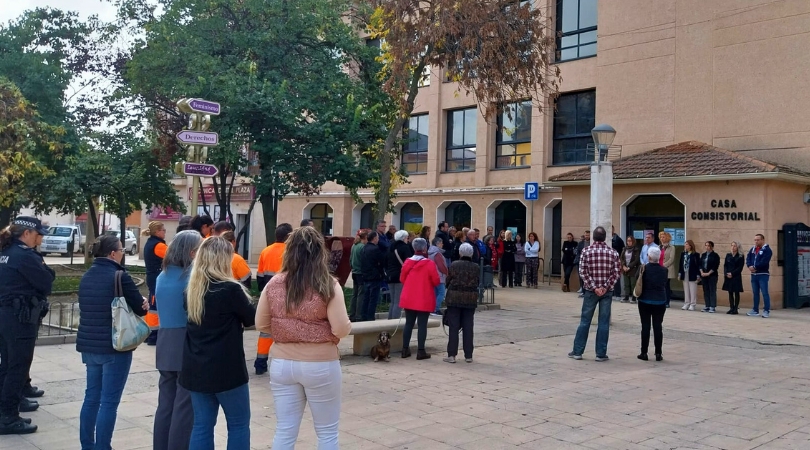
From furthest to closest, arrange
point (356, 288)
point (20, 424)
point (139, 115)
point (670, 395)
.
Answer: point (139, 115), point (356, 288), point (670, 395), point (20, 424)

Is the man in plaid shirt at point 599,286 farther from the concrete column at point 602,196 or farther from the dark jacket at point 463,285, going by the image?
the concrete column at point 602,196

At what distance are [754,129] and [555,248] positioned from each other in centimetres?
790

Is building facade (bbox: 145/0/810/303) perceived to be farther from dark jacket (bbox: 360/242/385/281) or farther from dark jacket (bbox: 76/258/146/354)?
dark jacket (bbox: 76/258/146/354)

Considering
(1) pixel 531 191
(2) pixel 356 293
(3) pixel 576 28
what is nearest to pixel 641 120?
(1) pixel 531 191

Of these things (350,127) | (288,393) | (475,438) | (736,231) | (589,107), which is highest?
(589,107)

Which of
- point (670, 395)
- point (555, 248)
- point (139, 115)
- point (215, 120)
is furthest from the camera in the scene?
point (555, 248)

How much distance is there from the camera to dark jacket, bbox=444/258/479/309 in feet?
31.0

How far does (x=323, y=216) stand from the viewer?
1272 inches

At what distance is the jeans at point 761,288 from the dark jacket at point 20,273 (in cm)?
1465

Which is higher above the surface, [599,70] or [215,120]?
[599,70]

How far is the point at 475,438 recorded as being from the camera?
19.8ft

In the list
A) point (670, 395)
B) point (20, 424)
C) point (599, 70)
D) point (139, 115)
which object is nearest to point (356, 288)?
point (670, 395)

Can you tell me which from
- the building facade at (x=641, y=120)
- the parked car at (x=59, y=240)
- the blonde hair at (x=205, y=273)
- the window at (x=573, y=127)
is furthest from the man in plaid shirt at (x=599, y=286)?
the parked car at (x=59, y=240)

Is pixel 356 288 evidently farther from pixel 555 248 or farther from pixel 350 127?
pixel 555 248
